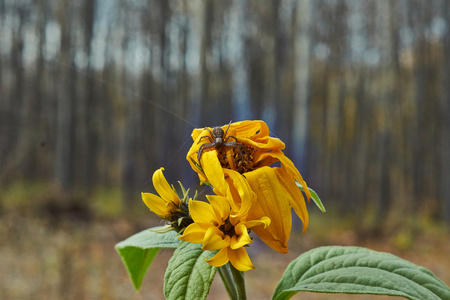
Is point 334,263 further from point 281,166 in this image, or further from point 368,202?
point 368,202

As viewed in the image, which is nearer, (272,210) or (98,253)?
(272,210)

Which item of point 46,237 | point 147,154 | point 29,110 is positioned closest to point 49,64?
point 29,110

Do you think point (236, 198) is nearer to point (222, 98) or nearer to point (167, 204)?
point (167, 204)

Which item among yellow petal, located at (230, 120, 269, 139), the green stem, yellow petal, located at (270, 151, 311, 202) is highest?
yellow petal, located at (230, 120, 269, 139)

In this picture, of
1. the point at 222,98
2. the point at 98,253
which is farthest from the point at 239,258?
the point at 222,98

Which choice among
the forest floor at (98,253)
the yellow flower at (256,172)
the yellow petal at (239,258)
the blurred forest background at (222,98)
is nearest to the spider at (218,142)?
the yellow flower at (256,172)

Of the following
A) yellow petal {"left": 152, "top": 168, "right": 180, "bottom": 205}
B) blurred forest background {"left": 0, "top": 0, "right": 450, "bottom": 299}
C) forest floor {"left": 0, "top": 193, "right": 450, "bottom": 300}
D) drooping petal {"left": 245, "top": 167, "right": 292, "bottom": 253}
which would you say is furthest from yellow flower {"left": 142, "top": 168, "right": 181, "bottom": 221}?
blurred forest background {"left": 0, "top": 0, "right": 450, "bottom": 299}

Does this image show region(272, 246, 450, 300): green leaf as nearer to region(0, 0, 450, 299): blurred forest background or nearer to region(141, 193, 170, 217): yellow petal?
region(141, 193, 170, 217): yellow petal
